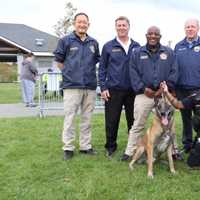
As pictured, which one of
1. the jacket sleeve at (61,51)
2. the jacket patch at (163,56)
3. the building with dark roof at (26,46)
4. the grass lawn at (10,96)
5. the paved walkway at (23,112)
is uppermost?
the building with dark roof at (26,46)

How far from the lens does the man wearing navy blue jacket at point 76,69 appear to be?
6508 mm

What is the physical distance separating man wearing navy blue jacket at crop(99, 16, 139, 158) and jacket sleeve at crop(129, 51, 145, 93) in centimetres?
33

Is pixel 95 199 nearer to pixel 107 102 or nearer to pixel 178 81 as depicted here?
pixel 107 102

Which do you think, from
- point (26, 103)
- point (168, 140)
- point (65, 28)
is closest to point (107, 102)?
point (168, 140)

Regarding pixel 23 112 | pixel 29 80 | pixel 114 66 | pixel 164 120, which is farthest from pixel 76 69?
pixel 29 80

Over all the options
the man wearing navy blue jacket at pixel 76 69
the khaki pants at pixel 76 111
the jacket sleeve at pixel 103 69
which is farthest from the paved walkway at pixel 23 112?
the jacket sleeve at pixel 103 69

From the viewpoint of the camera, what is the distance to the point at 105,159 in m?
6.66

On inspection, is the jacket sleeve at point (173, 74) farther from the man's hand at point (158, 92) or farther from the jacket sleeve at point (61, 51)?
the jacket sleeve at point (61, 51)

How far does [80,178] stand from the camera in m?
5.65

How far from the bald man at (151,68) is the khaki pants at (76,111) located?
957 mm

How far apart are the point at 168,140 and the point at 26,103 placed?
10496 mm

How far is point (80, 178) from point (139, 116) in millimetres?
1278

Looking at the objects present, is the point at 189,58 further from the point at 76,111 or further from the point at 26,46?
the point at 26,46

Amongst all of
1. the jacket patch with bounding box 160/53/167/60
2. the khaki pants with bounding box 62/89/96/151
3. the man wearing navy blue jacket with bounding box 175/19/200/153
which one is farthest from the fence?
the jacket patch with bounding box 160/53/167/60
